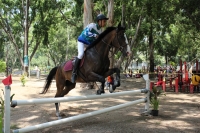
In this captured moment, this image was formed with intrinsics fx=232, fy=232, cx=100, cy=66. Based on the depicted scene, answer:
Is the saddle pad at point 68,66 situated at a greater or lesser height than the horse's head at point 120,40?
lesser

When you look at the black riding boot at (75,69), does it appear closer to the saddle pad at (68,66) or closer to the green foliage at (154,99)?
the saddle pad at (68,66)

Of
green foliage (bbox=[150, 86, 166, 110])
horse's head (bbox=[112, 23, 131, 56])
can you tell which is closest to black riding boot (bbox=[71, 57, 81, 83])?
horse's head (bbox=[112, 23, 131, 56])

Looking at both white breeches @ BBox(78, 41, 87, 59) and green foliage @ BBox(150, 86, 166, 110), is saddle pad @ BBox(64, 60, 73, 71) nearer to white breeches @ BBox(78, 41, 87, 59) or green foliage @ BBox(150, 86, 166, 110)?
white breeches @ BBox(78, 41, 87, 59)

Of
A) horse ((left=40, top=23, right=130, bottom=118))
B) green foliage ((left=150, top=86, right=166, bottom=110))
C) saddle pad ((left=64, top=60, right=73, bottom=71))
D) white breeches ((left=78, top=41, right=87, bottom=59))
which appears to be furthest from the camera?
green foliage ((left=150, top=86, right=166, bottom=110))

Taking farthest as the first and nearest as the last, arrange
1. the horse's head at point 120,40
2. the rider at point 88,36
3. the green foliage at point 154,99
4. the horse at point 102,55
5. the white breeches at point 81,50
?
the green foliage at point 154,99 < the white breeches at point 81,50 < the rider at point 88,36 < the horse at point 102,55 < the horse's head at point 120,40

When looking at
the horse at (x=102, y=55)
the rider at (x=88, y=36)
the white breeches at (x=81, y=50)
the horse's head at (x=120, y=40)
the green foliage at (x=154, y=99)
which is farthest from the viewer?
the green foliage at (x=154, y=99)

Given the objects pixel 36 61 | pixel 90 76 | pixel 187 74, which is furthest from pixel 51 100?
pixel 36 61

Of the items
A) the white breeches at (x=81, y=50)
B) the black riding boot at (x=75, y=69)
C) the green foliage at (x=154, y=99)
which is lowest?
the green foliage at (x=154, y=99)

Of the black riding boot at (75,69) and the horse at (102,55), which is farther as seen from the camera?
the black riding boot at (75,69)

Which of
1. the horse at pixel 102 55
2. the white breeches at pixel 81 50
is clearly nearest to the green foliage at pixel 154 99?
the horse at pixel 102 55

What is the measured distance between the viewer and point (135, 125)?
18.8ft

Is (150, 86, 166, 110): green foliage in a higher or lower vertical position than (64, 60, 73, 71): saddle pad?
lower

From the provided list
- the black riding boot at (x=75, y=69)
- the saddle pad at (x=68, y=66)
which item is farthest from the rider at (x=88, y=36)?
the saddle pad at (x=68, y=66)

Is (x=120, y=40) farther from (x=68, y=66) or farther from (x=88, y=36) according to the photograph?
(x=68, y=66)
